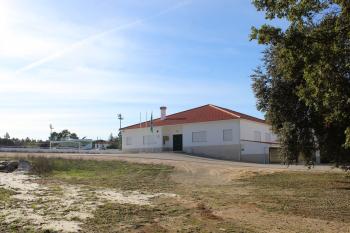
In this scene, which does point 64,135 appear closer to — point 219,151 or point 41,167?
point 219,151

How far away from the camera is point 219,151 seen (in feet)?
168

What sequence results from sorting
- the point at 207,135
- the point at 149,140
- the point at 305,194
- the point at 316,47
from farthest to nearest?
the point at 149,140
the point at 207,135
the point at 305,194
the point at 316,47

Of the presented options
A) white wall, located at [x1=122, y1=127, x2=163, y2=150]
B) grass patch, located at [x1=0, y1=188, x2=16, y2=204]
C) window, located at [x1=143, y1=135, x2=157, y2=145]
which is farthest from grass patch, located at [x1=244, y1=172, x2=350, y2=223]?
window, located at [x1=143, y1=135, x2=157, y2=145]

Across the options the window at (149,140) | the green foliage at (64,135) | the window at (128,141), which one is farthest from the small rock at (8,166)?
the green foliage at (64,135)

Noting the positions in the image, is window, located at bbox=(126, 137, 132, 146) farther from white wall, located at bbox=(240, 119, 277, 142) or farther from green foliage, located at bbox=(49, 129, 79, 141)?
green foliage, located at bbox=(49, 129, 79, 141)

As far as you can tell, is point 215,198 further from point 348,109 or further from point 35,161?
point 35,161

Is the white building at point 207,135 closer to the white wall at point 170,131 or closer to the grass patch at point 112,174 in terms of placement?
the white wall at point 170,131

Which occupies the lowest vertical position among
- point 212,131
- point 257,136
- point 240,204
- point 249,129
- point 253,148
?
point 240,204

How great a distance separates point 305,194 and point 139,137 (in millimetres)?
42336

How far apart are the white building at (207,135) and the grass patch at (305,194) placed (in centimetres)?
2074

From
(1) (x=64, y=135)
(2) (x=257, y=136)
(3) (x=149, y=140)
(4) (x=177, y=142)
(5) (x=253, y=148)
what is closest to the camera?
(5) (x=253, y=148)

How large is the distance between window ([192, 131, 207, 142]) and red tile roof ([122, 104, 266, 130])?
4.14 ft

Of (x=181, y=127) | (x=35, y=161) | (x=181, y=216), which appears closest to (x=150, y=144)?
(x=181, y=127)

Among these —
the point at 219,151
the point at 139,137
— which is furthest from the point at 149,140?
the point at 219,151
